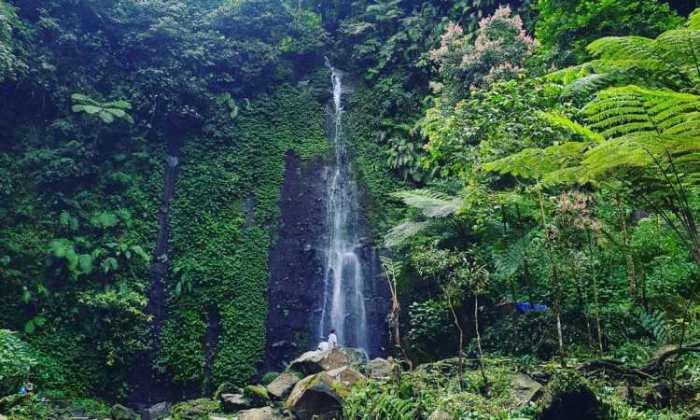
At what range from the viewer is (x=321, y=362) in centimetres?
789

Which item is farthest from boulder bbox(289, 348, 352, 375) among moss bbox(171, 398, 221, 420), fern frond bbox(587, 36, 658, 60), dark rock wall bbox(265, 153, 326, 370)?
fern frond bbox(587, 36, 658, 60)

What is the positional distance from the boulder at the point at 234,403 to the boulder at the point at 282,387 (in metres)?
0.35

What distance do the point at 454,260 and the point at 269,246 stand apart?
22.1 feet

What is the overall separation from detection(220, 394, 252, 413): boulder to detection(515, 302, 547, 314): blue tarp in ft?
13.3

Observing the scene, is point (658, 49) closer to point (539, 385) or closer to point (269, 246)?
point (539, 385)

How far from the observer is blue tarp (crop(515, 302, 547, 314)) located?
7170 mm

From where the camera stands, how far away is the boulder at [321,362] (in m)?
7.85

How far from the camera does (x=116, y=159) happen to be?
12.5 metres

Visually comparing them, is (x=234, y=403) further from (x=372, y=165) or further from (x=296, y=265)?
(x=372, y=165)

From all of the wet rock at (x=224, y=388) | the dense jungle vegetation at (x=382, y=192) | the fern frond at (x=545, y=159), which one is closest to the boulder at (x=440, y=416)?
the dense jungle vegetation at (x=382, y=192)

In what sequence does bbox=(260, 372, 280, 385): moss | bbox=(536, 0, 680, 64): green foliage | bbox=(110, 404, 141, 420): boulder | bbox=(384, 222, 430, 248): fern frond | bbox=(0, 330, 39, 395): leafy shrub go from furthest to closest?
bbox=(260, 372, 280, 385): moss → bbox=(536, 0, 680, 64): green foliage → bbox=(384, 222, 430, 248): fern frond → bbox=(110, 404, 141, 420): boulder → bbox=(0, 330, 39, 395): leafy shrub

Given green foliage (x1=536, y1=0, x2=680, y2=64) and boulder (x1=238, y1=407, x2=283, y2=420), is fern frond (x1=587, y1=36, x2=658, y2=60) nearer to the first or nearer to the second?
green foliage (x1=536, y1=0, x2=680, y2=64)

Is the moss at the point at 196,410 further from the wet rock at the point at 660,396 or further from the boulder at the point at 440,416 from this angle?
the wet rock at the point at 660,396

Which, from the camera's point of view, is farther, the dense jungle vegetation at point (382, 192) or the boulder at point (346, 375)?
the boulder at point (346, 375)
